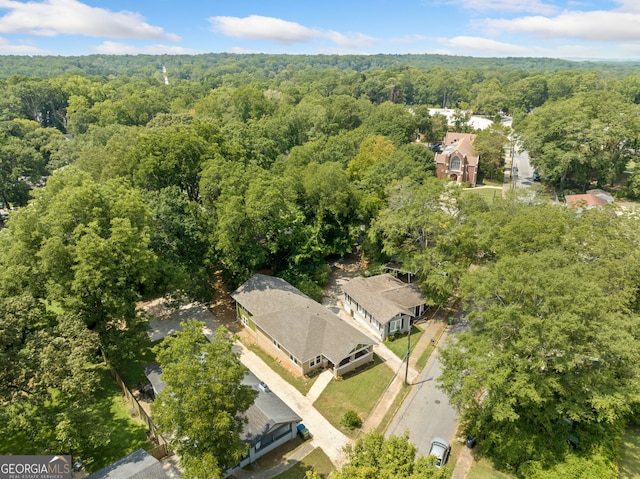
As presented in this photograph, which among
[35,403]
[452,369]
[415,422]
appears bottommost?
[415,422]

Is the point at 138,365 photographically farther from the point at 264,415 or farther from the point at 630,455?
the point at 630,455

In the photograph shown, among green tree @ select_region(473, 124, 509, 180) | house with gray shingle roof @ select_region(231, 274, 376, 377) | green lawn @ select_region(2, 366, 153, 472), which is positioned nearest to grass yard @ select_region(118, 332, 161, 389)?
green lawn @ select_region(2, 366, 153, 472)

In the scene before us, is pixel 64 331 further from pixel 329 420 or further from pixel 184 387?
pixel 329 420

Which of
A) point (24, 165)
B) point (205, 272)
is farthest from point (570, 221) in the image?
point (24, 165)

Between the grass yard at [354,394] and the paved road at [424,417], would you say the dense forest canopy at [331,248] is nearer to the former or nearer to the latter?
the paved road at [424,417]

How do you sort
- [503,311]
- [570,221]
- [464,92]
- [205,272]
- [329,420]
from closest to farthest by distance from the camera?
[503,311], [329,420], [570,221], [205,272], [464,92]

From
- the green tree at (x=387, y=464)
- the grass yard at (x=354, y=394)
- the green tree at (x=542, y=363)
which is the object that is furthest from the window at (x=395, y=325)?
the green tree at (x=387, y=464)
